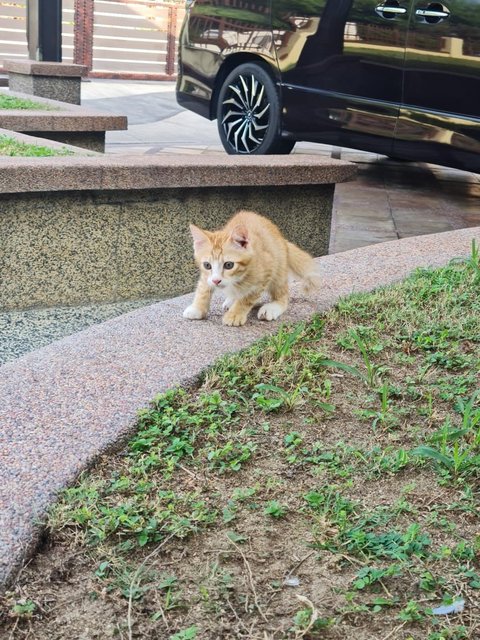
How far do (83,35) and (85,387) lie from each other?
23062 millimetres

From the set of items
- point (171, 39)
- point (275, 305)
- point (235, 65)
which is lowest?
point (275, 305)

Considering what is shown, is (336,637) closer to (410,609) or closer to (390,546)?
(410,609)

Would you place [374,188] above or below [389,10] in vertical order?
below

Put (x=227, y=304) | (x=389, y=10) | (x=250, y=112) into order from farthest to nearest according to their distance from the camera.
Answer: (x=250, y=112), (x=389, y=10), (x=227, y=304)

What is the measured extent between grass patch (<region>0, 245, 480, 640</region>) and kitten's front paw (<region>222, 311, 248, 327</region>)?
0.38 m

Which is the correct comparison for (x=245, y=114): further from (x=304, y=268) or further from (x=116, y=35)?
(x=116, y=35)

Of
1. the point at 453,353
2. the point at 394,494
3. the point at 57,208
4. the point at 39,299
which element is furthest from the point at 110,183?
the point at 394,494

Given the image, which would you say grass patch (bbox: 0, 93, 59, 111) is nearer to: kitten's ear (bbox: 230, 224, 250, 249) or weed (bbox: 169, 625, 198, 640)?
kitten's ear (bbox: 230, 224, 250, 249)

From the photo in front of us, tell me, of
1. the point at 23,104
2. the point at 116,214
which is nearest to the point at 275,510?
the point at 116,214

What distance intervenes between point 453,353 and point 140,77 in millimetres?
22723

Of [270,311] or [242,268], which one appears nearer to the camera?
[242,268]

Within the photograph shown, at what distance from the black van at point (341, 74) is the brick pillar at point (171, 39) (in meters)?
18.3

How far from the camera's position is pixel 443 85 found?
6812 millimetres

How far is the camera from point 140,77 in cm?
2511
